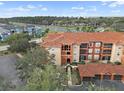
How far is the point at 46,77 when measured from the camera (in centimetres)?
468

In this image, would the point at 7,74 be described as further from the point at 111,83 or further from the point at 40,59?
the point at 111,83

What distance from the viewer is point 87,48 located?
9.91 metres

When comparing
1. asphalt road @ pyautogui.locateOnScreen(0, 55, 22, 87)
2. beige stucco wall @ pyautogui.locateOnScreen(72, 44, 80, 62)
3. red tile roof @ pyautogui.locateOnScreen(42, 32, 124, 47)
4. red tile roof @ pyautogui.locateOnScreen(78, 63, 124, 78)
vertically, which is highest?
red tile roof @ pyautogui.locateOnScreen(42, 32, 124, 47)

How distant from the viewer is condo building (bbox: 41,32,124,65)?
9648mm

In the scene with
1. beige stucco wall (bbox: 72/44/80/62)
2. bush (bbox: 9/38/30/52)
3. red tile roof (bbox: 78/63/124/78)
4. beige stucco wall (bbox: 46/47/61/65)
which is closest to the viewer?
red tile roof (bbox: 78/63/124/78)

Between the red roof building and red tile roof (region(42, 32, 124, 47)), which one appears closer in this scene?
the red roof building

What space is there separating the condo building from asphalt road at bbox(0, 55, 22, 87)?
1803 mm

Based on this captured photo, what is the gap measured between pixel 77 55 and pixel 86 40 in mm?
875

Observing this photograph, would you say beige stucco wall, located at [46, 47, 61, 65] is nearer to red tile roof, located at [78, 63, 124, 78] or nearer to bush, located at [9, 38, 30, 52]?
red tile roof, located at [78, 63, 124, 78]

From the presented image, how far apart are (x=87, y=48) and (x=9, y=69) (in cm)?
391

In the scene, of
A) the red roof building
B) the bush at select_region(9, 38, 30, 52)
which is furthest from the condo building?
the red roof building

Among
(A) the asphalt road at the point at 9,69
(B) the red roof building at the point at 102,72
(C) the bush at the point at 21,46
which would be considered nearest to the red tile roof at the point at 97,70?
(B) the red roof building at the point at 102,72

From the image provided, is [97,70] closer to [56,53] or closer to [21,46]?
[56,53]

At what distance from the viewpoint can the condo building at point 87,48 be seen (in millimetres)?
9648
